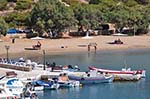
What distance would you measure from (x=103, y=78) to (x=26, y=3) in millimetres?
77371

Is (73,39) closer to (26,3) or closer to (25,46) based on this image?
(25,46)

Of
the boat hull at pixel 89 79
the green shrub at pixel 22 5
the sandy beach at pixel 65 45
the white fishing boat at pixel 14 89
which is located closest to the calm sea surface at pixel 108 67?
the boat hull at pixel 89 79

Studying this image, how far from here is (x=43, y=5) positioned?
424ft

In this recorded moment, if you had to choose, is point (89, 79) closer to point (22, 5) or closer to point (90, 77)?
point (90, 77)

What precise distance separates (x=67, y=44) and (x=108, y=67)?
2484 centimetres

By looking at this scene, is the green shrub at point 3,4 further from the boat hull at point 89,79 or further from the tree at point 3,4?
the boat hull at point 89,79

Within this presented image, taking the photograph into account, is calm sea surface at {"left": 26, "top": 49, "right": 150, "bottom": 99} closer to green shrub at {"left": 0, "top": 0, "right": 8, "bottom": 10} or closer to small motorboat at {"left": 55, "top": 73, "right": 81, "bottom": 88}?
small motorboat at {"left": 55, "top": 73, "right": 81, "bottom": 88}

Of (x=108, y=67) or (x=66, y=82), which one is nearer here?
(x=66, y=82)

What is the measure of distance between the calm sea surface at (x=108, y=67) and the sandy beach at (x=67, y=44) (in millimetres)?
3273

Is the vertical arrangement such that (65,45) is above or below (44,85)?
above

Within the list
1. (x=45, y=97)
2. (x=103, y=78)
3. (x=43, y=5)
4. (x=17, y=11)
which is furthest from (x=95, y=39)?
(x=45, y=97)

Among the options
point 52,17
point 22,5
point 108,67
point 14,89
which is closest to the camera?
point 14,89

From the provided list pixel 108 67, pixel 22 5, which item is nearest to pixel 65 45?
pixel 108 67

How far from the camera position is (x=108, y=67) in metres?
95.3
